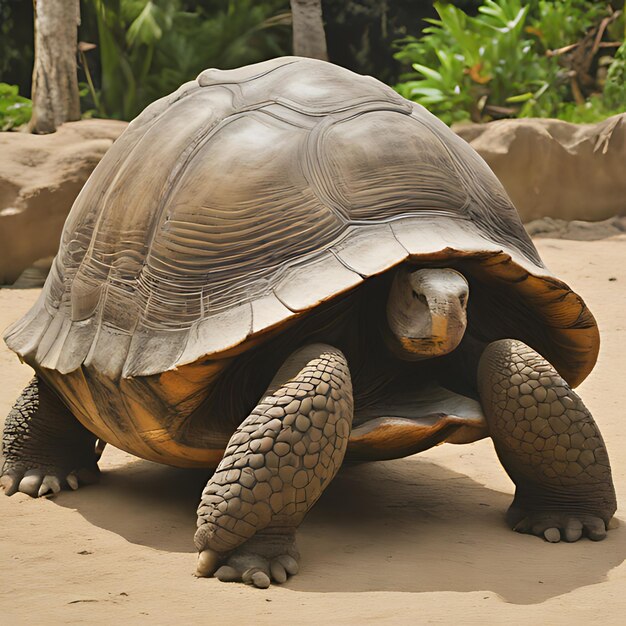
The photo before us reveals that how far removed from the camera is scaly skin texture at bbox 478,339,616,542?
307cm

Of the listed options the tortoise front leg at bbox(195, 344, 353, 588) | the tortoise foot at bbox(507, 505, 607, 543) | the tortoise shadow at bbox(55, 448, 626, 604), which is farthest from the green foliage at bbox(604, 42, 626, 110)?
the tortoise front leg at bbox(195, 344, 353, 588)

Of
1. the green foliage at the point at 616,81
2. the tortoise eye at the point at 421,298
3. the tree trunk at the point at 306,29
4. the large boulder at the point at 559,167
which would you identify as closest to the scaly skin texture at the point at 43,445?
the tortoise eye at the point at 421,298

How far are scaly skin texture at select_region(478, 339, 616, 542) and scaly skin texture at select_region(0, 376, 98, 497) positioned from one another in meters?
1.70

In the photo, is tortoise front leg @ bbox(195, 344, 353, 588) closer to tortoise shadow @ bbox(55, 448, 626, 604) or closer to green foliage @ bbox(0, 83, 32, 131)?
tortoise shadow @ bbox(55, 448, 626, 604)

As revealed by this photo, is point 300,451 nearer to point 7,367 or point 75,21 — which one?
point 7,367

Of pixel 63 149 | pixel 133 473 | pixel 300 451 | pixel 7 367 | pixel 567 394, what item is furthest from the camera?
Result: pixel 63 149

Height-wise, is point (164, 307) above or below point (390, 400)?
above

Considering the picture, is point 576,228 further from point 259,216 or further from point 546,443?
point 259,216

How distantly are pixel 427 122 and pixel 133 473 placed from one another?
1.86 metres

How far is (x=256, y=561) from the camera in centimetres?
274

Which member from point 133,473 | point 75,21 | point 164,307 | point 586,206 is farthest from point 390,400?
point 75,21

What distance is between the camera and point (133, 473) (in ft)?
13.6

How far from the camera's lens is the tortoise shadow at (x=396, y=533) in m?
2.73

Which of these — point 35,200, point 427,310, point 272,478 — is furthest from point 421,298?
point 35,200
